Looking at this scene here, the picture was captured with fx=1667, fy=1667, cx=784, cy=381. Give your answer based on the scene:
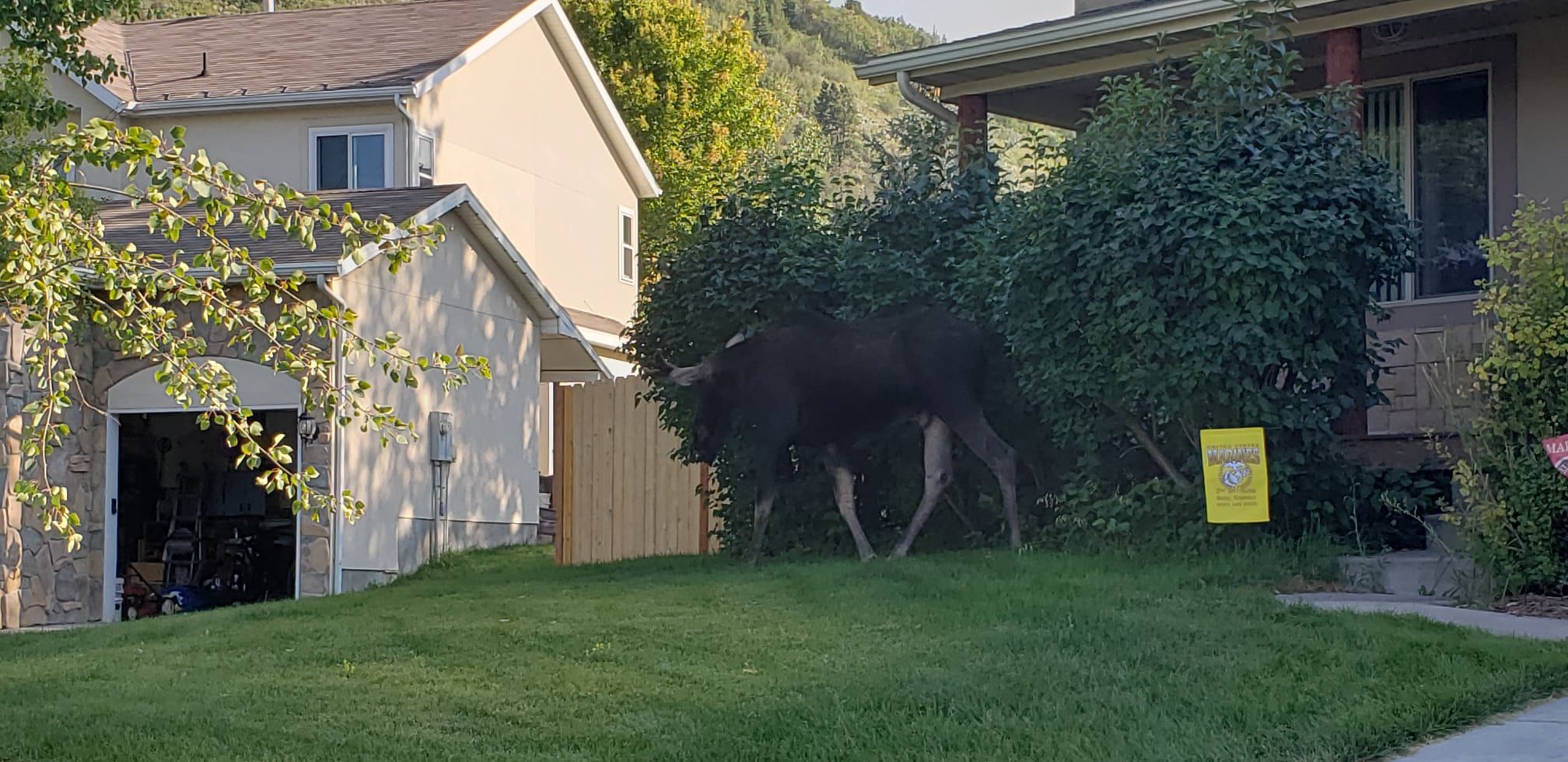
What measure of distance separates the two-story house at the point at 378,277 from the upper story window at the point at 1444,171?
8.93 metres

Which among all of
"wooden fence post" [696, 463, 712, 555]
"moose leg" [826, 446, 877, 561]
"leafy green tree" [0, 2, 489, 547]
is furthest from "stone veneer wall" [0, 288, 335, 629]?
"leafy green tree" [0, 2, 489, 547]

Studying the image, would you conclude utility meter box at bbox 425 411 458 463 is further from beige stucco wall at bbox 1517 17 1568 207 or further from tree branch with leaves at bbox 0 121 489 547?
tree branch with leaves at bbox 0 121 489 547

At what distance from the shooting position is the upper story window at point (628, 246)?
29.1m

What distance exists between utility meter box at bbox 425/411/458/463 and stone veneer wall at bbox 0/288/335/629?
1.88m

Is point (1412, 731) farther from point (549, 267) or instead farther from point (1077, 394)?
point (549, 267)

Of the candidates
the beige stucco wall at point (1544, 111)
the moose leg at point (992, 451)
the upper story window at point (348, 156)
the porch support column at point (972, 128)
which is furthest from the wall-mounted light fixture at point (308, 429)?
the beige stucco wall at point (1544, 111)

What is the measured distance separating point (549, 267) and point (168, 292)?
813 inches

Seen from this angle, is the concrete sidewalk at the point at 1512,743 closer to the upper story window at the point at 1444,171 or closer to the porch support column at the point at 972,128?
the upper story window at the point at 1444,171

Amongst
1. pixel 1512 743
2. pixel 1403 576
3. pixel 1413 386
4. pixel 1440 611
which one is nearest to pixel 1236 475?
pixel 1403 576

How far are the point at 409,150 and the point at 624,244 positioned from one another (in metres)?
7.23

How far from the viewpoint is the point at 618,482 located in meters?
15.6

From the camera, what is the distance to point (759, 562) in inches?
466

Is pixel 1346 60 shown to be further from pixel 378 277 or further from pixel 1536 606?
pixel 378 277

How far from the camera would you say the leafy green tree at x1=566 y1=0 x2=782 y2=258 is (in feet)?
112
